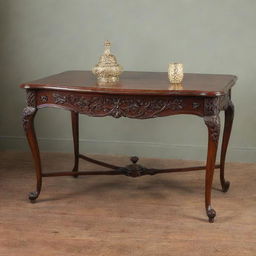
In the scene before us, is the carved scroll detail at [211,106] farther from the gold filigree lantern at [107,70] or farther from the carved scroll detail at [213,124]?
the gold filigree lantern at [107,70]

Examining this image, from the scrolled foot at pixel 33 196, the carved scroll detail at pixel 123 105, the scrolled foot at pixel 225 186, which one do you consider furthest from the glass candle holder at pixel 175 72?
the scrolled foot at pixel 33 196

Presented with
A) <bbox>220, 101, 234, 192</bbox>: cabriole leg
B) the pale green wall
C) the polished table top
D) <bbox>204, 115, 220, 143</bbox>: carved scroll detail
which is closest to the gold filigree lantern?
the polished table top

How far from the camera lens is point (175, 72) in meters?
3.11

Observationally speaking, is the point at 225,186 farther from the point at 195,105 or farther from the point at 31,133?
the point at 31,133

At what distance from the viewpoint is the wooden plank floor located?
8.83ft

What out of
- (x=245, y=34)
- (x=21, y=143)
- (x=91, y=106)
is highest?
(x=245, y=34)

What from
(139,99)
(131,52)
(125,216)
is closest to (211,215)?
(125,216)

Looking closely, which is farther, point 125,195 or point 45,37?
point 45,37

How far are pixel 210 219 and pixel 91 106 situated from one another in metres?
0.97

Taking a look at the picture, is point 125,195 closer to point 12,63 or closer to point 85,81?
point 85,81

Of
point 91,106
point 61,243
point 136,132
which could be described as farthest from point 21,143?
point 61,243

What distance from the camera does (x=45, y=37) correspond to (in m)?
4.45

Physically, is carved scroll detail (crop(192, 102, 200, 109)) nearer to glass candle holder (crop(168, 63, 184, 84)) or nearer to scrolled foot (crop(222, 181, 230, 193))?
glass candle holder (crop(168, 63, 184, 84))

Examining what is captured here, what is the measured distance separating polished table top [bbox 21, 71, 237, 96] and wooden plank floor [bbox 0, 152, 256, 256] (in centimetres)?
77
